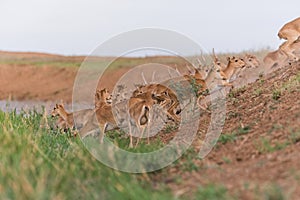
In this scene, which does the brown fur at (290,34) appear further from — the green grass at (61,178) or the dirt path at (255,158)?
the green grass at (61,178)

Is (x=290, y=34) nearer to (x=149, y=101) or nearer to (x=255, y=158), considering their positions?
(x=149, y=101)

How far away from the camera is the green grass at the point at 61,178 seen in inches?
214

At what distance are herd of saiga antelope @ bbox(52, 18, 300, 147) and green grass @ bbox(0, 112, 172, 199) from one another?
123 centimetres

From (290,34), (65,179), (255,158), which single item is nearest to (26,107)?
(290,34)

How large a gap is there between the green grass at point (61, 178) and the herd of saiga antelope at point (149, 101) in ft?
4.04

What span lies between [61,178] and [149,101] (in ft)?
9.40

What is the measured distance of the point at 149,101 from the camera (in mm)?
8664

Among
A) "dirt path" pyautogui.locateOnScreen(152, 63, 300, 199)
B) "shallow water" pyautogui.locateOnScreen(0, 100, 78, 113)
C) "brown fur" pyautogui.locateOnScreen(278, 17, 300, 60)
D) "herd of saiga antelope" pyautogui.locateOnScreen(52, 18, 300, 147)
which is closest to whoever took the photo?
"dirt path" pyautogui.locateOnScreen(152, 63, 300, 199)

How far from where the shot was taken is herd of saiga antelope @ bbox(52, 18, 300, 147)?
28.7 feet

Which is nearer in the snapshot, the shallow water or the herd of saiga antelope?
the herd of saiga antelope

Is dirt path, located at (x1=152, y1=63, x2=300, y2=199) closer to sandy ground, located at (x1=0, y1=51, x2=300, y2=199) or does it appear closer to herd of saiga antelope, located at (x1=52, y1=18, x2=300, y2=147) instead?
sandy ground, located at (x1=0, y1=51, x2=300, y2=199)

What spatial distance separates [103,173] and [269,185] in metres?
1.78

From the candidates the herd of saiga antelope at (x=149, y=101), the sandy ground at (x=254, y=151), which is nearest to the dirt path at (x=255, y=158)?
the sandy ground at (x=254, y=151)

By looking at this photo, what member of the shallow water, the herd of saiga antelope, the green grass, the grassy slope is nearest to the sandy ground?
the grassy slope
